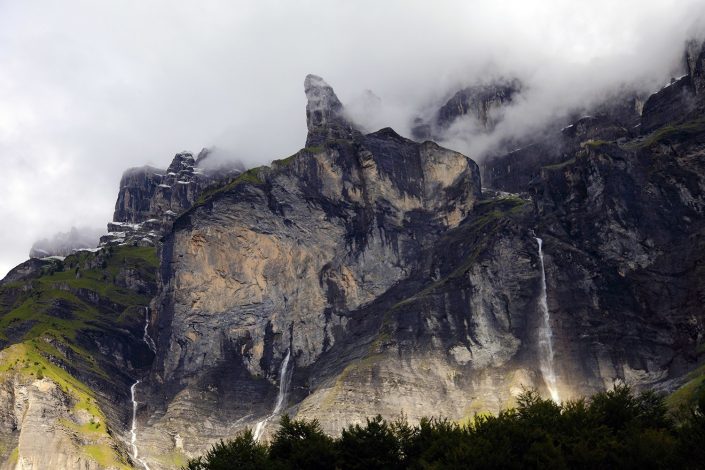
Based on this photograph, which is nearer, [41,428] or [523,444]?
[523,444]

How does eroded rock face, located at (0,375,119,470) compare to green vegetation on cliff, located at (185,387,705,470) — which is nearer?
green vegetation on cliff, located at (185,387,705,470)

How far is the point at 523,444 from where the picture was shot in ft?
285

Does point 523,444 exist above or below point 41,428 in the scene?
below

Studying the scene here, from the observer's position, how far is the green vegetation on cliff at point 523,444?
7906cm

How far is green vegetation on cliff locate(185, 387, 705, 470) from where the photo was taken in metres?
79.1

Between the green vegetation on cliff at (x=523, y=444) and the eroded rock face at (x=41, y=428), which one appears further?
the eroded rock face at (x=41, y=428)

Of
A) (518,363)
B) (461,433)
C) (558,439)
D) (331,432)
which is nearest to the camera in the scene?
(558,439)

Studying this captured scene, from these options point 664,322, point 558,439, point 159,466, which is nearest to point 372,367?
point 159,466

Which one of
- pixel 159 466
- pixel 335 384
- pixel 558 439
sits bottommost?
pixel 558 439

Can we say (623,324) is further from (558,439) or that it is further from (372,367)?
(558,439)

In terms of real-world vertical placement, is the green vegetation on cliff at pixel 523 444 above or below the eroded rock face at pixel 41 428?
below

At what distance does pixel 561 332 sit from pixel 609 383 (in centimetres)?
1790

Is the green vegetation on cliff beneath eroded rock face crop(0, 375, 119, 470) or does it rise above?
beneath

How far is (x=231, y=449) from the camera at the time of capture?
99.9 m
